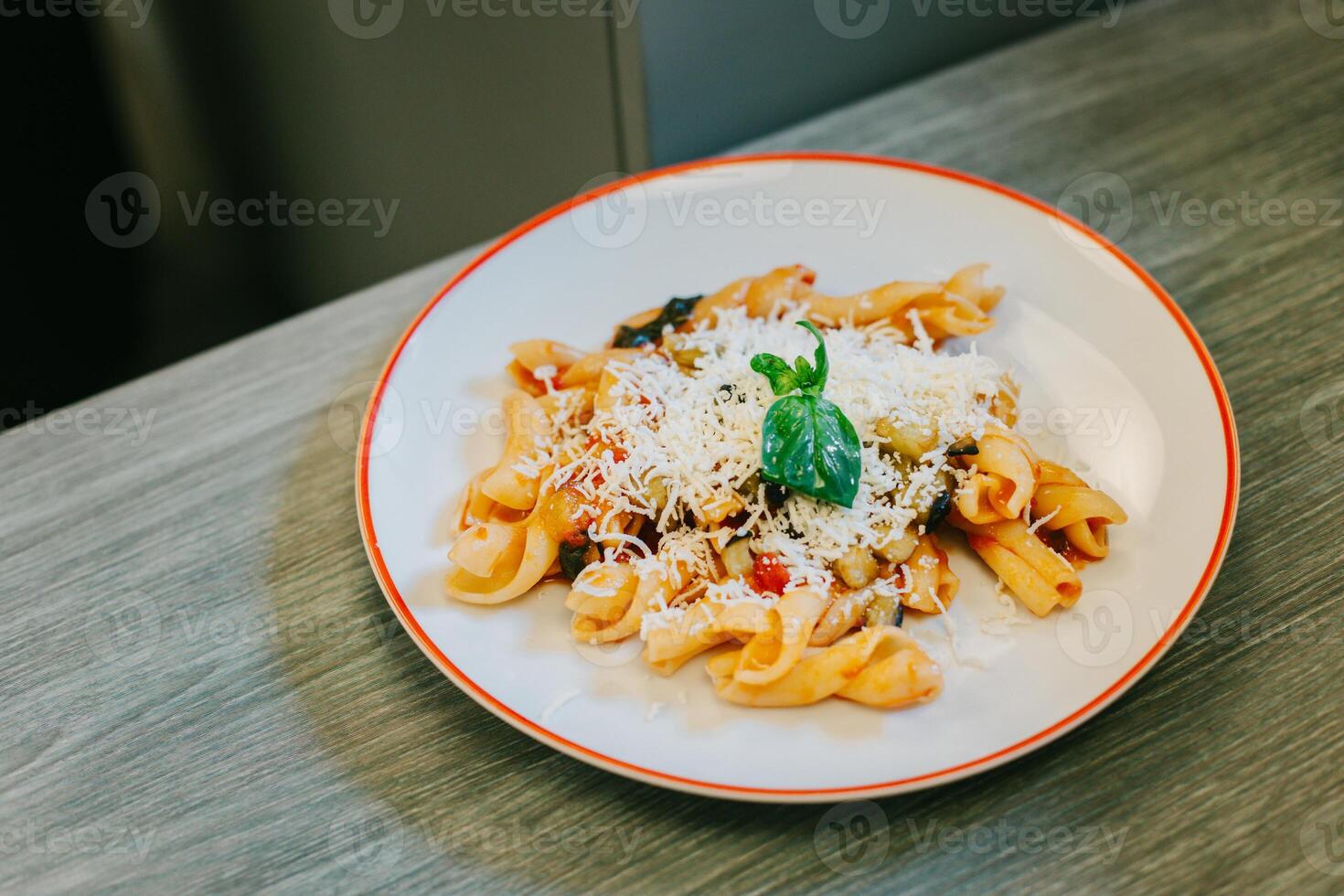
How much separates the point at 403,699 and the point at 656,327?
70cm

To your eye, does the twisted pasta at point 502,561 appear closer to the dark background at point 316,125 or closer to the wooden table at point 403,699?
the wooden table at point 403,699

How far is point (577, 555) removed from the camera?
1.56 meters

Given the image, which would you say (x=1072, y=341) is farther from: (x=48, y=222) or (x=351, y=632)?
(x=48, y=222)

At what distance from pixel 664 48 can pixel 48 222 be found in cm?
191

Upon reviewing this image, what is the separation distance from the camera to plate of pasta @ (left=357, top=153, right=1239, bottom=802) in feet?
4.53

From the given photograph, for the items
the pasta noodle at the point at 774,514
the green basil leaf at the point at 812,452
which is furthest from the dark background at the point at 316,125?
the green basil leaf at the point at 812,452

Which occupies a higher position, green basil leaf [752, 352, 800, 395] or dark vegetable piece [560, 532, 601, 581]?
green basil leaf [752, 352, 800, 395]

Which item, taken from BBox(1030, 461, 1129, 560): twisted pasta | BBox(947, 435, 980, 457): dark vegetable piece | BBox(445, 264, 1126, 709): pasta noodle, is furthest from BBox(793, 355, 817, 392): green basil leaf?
BBox(1030, 461, 1129, 560): twisted pasta

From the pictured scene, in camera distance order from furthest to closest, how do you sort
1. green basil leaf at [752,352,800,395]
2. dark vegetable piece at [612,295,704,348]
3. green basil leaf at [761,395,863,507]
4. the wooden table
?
dark vegetable piece at [612,295,704,348]
green basil leaf at [752,352,800,395]
green basil leaf at [761,395,863,507]
the wooden table

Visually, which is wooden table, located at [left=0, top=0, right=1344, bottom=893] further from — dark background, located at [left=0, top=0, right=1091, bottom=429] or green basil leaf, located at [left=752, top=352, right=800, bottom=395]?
dark background, located at [left=0, top=0, right=1091, bottom=429]

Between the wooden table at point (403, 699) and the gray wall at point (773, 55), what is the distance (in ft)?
2.82

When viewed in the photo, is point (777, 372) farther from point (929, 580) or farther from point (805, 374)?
point (929, 580)

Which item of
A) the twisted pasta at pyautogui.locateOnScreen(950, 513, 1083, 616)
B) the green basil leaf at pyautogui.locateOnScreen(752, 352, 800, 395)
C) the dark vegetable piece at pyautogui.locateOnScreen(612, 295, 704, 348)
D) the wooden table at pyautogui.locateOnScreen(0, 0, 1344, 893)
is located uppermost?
the green basil leaf at pyautogui.locateOnScreen(752, 352, 800, 395)

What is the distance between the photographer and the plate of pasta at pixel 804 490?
54.3 inches
